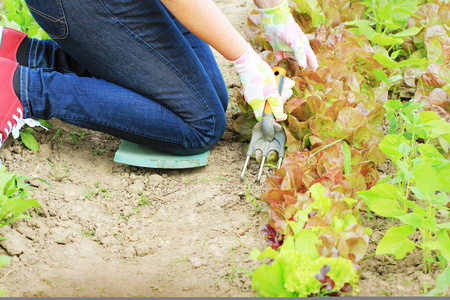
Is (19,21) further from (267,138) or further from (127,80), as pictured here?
(267,138)

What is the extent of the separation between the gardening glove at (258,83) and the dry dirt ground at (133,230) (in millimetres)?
266

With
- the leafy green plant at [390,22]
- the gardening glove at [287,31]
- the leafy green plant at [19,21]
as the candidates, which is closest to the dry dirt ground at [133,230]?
the gardening glove at [287,31]

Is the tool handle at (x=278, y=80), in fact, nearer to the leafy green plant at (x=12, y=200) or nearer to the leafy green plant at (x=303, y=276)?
the leafy green plant at (x=303, y=276)

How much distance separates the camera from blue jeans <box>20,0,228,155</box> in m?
1.70

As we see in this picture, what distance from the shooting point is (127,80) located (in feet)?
6.03

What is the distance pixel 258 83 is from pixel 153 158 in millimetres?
557

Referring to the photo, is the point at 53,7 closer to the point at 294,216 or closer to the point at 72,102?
the point at 72,102

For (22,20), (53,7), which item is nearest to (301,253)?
(53,7)

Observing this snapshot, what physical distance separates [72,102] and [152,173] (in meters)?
0.45

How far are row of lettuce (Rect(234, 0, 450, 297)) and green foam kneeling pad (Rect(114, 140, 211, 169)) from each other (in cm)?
25

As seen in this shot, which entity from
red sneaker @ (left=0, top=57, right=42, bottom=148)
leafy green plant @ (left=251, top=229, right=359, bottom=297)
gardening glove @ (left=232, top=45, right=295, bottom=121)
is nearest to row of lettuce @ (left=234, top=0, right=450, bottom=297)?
leafy green plant @ (left=251, top=229, right=359, bottom=297)

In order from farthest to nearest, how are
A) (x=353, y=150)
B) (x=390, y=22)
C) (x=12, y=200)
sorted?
(x=390, y=22), (x=353, y=150), (x=12, y=200)

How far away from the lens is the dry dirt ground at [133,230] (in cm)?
129

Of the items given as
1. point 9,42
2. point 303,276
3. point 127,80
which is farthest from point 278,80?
point 9,42
